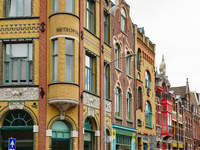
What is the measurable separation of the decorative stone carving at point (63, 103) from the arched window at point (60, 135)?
2.42 ft

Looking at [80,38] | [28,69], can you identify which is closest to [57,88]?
[28,69]

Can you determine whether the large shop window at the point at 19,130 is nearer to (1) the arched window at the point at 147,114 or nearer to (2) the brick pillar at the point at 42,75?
(2) the brick pillar at the point at 42,75

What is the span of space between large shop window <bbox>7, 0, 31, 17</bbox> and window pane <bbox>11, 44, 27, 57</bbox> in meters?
2.11

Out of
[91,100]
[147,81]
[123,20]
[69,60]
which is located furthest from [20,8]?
[147,81]

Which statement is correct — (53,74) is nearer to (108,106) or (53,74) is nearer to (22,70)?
(22,70)

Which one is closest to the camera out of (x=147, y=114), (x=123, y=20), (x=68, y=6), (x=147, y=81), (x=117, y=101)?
(x=68, y=6)

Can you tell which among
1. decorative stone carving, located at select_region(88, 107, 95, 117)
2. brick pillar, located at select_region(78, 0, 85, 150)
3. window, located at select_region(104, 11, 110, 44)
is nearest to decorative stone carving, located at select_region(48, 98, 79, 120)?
brick pillar, located at select_region(78, 0, 85, 150)

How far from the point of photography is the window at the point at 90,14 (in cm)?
2813

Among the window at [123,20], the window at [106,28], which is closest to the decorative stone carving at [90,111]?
the window at [106,28]

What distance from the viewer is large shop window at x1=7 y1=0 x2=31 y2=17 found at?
997 inches

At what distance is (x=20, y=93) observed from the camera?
2402cm

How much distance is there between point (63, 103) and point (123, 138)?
12088 millimetres

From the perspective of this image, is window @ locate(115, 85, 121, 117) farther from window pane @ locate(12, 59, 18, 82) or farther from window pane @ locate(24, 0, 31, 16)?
window pane @ locate(24, 0, 31, 16)

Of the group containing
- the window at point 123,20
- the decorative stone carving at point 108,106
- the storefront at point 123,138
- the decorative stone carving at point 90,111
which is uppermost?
the window at point 123,20
